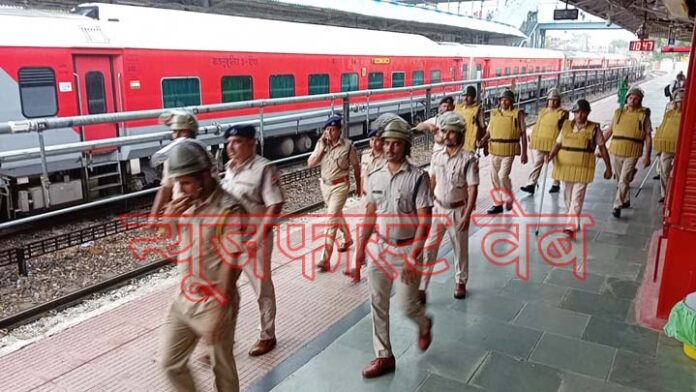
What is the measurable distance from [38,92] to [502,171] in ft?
22.6

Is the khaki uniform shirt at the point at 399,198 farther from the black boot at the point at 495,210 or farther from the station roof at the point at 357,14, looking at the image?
the station roof at the point at 357,14

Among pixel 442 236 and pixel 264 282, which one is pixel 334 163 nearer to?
pixel 442 236

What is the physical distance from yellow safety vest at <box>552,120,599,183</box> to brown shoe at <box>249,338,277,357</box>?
416 cm

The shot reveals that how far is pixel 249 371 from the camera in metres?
3.98

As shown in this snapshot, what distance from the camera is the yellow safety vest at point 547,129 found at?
786cm

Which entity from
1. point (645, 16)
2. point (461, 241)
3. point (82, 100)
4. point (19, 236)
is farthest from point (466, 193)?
A: point (645, 16)

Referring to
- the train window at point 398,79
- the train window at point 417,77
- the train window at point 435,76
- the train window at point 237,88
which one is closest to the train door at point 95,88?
the train window at point 237,88

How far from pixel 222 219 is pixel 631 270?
4.59m

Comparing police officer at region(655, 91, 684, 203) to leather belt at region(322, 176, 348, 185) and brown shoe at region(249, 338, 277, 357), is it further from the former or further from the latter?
brown shoe at region(249, 338, 277, 357)

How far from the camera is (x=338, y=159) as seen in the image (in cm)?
553

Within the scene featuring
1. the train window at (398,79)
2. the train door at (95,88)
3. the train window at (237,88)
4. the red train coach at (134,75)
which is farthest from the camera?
the train window at (398,79)

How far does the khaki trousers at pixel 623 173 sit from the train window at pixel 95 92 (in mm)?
7872

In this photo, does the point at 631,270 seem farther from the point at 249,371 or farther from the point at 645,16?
the point at 645,16

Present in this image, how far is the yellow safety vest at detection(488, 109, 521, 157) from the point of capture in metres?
7.59
